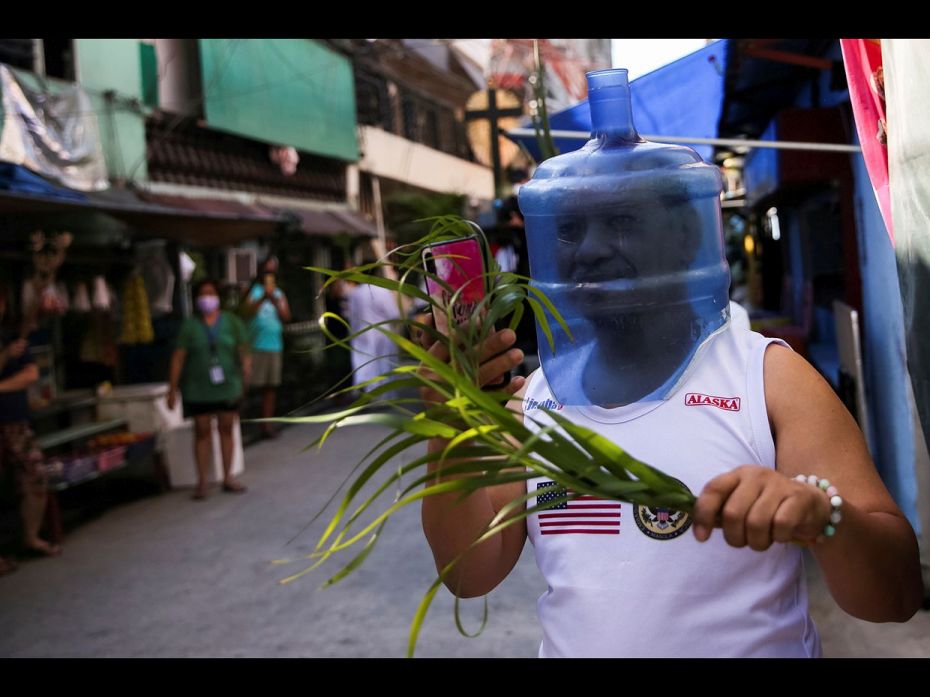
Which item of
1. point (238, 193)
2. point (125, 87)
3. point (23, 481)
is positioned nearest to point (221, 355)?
point (23, 481)

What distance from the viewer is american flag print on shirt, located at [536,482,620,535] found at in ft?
5.96

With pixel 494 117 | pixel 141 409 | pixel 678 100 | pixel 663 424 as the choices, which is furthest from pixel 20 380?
pixel 494 117

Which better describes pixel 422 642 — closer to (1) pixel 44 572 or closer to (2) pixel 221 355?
(1) pixel 44 572

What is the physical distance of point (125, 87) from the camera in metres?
11.6

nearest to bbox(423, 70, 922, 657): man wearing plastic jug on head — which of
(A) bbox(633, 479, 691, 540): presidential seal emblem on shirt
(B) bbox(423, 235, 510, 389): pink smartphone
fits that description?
(A) bbox(633, 479, 691, 540): presidential seal emblem on shirt

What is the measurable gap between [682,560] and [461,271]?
2.11ft

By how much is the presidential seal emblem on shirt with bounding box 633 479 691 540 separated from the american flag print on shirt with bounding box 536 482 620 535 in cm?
4

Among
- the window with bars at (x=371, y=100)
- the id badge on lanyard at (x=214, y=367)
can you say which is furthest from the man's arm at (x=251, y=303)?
the window with bars at (x=371, y=100)

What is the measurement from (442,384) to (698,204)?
60 centimetres

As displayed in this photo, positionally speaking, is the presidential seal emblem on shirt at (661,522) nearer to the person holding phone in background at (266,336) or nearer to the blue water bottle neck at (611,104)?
the blue water bottle neck at (611,104)

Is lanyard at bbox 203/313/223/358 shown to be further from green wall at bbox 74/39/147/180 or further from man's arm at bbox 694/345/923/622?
man's arm at bbox 694/345/923/622

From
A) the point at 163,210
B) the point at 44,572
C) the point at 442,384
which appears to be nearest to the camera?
the point at 442,384

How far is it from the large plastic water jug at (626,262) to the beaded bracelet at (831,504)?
1.26ft

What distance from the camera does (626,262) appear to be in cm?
187
